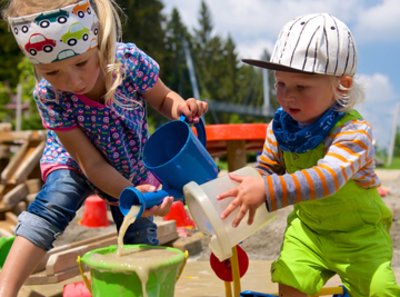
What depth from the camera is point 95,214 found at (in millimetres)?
4715

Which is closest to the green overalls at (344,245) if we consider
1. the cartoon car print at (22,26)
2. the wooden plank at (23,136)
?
the cartoon car print at (22,26)

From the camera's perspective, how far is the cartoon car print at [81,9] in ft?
6.64

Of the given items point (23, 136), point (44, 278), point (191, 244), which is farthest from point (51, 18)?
point (23, 136)

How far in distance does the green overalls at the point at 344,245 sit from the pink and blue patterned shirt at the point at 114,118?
643 millimetres

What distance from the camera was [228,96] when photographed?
1341 inches

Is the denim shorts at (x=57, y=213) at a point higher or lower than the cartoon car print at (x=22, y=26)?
lower

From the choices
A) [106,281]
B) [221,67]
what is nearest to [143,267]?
[106,281]

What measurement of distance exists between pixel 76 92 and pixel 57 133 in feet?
0.68

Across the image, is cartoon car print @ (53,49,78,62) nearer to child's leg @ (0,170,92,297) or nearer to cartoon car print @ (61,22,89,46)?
cartoon car print @ (61,22,89,46)

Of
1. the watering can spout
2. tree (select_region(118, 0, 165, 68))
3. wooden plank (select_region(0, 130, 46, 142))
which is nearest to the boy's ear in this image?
the watering can spout

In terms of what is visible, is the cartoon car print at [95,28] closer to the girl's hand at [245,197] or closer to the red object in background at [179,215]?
the girl's hand at [245,197]

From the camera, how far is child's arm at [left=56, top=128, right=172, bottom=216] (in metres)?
2.18

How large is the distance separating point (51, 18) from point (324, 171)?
102cm

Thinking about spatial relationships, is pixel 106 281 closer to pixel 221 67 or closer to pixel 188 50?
pixel 188 50
